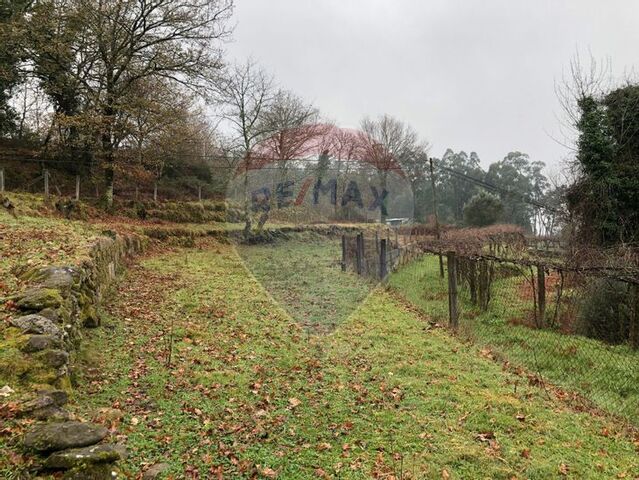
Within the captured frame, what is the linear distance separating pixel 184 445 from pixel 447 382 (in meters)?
3.19

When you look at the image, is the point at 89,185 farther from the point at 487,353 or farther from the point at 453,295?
the point at 487,353

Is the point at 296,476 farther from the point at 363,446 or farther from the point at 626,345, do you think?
the point at 626,345

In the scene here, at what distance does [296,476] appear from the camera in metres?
3.18

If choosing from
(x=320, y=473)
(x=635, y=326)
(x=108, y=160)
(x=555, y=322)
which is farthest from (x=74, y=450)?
(x=108, y=160)

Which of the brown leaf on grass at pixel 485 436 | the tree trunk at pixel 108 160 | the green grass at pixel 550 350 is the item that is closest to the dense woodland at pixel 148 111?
the tree trunk at pixel 108 160

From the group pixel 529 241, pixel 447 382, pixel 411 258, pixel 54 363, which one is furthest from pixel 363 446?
pixel 529 241

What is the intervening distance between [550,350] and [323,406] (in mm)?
4504

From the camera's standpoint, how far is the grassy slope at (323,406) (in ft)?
11.2

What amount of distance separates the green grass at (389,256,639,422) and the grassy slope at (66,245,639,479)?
78 cm

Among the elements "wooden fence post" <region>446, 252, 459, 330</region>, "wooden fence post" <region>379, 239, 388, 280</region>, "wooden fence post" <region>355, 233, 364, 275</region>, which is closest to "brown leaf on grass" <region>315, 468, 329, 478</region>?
"wooden fence post" <region>446, 252, 459, 330</region>

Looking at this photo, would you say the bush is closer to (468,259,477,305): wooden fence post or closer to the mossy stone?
(468,259,477,305): wooden fence post

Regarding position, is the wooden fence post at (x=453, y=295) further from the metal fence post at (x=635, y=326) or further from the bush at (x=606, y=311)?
the metal fence post at (x=635, y=326)

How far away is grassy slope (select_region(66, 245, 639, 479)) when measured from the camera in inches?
134

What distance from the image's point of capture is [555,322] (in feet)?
27.2
